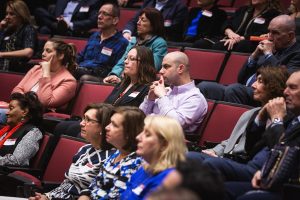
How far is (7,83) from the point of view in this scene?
5.98 m

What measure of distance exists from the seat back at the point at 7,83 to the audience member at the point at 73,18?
119 centimetres

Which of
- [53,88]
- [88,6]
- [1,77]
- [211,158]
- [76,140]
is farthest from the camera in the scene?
[88,6]

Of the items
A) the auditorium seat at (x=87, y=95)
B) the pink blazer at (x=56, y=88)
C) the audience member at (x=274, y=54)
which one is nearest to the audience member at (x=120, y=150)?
the audience member at (x=274, y=54)

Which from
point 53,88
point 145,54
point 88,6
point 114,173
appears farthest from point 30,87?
point 114,173

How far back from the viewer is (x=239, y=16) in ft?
19.3

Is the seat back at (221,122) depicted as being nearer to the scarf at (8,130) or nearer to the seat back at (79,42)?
the scarf at (8,130)

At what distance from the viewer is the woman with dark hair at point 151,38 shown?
5.49 m

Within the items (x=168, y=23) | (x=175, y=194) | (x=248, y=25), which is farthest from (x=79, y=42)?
(x=175, y=194)

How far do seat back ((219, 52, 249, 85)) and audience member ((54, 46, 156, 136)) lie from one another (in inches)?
28.8

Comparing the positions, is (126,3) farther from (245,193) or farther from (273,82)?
(245,193)

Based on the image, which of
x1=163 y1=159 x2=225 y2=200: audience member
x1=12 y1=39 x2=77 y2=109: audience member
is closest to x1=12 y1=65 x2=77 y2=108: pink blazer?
x1=12 y1=39 x2=77 y2=109: audience member

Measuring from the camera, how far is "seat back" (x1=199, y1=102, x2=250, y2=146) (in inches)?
176

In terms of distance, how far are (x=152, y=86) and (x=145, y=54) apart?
411mm

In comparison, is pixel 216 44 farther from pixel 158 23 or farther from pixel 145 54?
pixel 145 54
